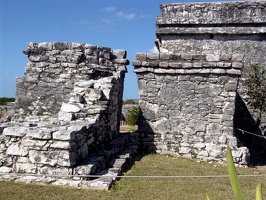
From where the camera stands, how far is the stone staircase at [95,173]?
5.00 metres

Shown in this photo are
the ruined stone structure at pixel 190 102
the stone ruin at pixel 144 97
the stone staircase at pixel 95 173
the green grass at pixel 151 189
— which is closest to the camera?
the green grass at pixel 151 189

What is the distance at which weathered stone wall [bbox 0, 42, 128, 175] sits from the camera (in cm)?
519

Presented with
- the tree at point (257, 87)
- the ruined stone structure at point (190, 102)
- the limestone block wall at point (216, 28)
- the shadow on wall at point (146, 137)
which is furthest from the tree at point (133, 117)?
the ruined stone structure at point (190, 102)

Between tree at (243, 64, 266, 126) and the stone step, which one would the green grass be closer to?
the stone step

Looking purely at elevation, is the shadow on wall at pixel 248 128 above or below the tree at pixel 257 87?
below

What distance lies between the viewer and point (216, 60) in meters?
7.72

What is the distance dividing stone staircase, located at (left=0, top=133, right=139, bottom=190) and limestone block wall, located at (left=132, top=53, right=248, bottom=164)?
1.52m

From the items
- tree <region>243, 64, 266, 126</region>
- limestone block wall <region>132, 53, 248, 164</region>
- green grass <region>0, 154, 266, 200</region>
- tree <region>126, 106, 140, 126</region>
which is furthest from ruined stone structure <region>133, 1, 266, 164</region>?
tree <region>126, 106, 140, 126</region>

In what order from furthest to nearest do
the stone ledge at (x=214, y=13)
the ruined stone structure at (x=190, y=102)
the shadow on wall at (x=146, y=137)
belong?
the stone ledge at (x=214, y=13) → the shadow on wall at (x=146, y=137) → the ruined stone structure at (x=190, y=102)

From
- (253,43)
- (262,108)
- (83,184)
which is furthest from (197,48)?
(83,184)

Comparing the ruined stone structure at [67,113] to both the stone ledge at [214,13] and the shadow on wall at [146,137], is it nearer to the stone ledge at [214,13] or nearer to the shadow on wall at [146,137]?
the shadow on wall at [146,137]

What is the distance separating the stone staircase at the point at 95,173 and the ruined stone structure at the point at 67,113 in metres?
0.02

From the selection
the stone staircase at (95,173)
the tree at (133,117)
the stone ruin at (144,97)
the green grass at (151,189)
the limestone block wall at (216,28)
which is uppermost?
the limestone block wall at (216,28)

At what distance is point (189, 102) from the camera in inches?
312
